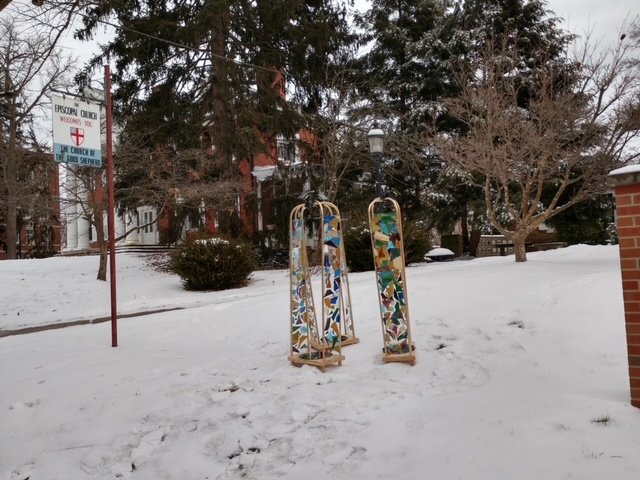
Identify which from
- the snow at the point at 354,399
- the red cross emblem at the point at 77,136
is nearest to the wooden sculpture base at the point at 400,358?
the snow at the point at 354,399

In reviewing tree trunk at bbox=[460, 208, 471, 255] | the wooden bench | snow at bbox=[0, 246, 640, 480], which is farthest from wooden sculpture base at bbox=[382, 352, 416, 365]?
tree trunk at bbox=[460, 208, 471, 255]

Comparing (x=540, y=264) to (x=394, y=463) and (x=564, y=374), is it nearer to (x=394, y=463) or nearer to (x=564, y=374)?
(x=564, y=374)

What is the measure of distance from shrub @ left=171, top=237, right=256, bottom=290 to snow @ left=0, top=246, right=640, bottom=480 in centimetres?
658

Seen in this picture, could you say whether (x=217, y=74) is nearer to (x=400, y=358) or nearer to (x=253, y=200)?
(x=253, y=200)

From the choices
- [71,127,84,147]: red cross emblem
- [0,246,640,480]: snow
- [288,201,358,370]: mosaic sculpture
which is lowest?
[0,246,640,480]: snow

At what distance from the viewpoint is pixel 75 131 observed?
22.7ft

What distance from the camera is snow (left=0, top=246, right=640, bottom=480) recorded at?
350 cm

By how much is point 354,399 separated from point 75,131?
198 inches

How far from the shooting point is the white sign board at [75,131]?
6.68 metres

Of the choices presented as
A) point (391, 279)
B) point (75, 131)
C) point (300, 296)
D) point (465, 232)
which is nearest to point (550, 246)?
point (465, 232)

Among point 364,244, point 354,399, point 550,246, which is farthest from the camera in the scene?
point 550,246

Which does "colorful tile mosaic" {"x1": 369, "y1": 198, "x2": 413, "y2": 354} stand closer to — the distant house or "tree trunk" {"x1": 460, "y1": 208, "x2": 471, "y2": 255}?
the distant house

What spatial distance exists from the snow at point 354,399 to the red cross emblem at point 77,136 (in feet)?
9.14

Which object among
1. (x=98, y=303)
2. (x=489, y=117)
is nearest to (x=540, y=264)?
(x=489, y=117)
